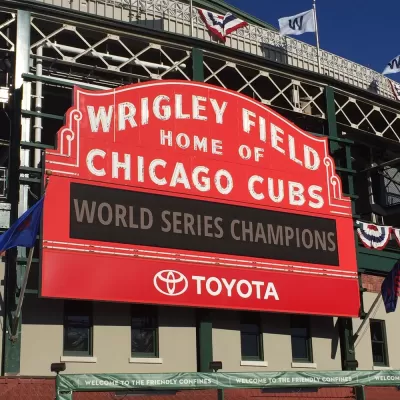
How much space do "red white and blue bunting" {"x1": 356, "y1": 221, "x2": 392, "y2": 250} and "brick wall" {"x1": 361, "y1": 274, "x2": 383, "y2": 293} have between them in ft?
3.55

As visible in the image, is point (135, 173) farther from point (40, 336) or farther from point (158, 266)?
point (40, 336)

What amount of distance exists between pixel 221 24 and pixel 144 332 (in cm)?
1170

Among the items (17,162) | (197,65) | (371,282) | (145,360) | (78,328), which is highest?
(197,65)

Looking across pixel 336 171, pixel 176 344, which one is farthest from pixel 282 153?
pixel 176 344

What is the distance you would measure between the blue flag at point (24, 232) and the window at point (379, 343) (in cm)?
1338

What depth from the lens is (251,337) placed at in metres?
23.9

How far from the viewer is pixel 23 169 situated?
2086 centimetres

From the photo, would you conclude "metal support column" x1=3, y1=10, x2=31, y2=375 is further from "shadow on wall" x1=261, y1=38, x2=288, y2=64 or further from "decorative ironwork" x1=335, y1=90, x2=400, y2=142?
"decorative ironwork" x1=335, y1=90, x2=400, y2=142

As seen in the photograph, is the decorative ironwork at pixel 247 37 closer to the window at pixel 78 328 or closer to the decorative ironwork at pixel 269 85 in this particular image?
the decorative ironwork at pixel 269 85

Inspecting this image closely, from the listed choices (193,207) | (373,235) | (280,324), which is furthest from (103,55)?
(373,235)

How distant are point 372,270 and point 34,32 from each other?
1428 cm

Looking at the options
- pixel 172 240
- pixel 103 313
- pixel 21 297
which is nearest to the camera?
pixel 21 297

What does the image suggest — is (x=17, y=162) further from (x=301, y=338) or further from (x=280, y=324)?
(x=301, y=338)

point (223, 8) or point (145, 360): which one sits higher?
point (223, 8)
